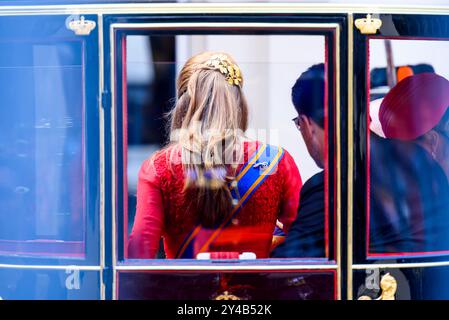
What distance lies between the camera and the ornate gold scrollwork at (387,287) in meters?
3.04

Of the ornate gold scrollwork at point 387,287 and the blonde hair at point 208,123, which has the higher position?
the blonde hair at point 208,123

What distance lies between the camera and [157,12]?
2934 mm

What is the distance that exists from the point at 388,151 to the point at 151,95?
1125 mm

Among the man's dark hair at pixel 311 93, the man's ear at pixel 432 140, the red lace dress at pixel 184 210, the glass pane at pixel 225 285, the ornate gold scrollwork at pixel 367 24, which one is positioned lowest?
the glass pane at pixel 225 285

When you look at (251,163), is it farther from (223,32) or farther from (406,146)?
(406,146)

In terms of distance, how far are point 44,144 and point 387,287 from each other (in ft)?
5.65

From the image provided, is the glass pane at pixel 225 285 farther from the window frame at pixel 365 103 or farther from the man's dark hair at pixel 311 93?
the man's dark hair at pixel 311 93

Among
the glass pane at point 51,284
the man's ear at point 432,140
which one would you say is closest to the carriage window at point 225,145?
the glass pane at point 51,284

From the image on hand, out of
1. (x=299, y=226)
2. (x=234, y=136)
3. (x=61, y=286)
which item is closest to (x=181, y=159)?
(x=234, y=136)

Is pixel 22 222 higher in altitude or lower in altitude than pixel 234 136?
lower

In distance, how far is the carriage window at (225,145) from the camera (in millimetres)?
2955

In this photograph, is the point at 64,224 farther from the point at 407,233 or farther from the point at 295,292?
the point at 407,233

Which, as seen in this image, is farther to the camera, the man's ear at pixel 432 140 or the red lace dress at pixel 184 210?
the man's ear at pixel 432 140

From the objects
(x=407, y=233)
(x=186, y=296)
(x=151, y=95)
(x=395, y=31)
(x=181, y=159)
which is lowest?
(x=186, y=296)
